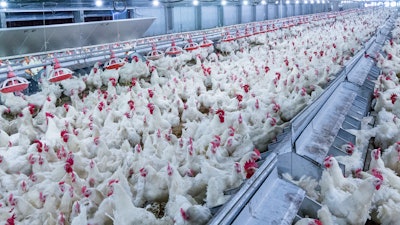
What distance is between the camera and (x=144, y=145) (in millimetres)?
4496

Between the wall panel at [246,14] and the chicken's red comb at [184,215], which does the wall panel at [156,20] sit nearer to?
the wall panel at [246,14]

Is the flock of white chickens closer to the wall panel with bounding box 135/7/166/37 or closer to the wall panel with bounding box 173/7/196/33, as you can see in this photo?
the wall panel with bounding box 135/7/166/37

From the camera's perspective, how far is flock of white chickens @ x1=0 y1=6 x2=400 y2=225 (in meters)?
3.16

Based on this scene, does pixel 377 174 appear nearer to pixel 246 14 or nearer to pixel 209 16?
pixel 209 16

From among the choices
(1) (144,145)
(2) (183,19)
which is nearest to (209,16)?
(2) (183,19)

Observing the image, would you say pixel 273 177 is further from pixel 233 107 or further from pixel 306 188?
pixel 233 107

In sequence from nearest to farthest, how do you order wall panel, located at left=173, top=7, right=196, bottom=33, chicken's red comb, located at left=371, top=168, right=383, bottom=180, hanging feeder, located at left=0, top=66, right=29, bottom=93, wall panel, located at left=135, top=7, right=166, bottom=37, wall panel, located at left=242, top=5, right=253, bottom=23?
chicken's red comb, located at left=371, top=168, right=383, bottom=180
hanging feeder, located at left=0, top=66, right=29, bottom=93
wall panel, located at left=135, top=7, right=166, bottom=37
wall panel, located at left=173, top=7, right=196, bottom=33
wall panel, located at left=242, top=5, right=253, bottom=23

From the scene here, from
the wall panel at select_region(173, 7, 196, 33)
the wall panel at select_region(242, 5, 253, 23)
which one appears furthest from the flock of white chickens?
the wall panel at select_region(242, 5, 253, 23)

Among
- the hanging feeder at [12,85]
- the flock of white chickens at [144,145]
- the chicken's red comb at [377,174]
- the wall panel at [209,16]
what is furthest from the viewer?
the wall panel at [209,16]

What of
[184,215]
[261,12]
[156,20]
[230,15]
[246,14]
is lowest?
[184,215]

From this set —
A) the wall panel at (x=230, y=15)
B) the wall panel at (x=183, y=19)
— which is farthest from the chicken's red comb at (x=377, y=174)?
the wall panel at (x=230, y=15)

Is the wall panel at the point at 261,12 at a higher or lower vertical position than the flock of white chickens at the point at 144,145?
higher

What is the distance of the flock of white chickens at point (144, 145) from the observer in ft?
10.4

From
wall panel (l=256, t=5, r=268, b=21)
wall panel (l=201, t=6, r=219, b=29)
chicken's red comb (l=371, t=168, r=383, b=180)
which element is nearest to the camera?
chicken's red comb (l=371, t=168, r=383, b=180)
